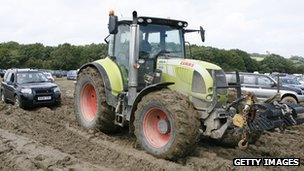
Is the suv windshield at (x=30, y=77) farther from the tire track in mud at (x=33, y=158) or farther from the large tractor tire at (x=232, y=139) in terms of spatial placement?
the large tractor tire at (x=232, y=139)

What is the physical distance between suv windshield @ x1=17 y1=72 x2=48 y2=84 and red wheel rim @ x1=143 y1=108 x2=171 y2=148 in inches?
366

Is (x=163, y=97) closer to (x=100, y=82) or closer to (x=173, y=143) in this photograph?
(x=173, y=143)

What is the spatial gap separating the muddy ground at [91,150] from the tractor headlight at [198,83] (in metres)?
1.21

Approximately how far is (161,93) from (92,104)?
11.1 feet

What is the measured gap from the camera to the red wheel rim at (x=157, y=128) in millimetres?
8328

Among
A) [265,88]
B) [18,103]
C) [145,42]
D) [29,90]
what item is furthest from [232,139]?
[265,88]

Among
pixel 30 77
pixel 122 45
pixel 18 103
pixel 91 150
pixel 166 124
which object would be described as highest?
pixel 122 45

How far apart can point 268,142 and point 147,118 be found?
348 centimetres

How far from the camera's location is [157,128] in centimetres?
861

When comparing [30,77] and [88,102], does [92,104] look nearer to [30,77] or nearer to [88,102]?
[88,102]

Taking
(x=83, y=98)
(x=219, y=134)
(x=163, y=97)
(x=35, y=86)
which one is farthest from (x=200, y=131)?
(x=35, y=86)

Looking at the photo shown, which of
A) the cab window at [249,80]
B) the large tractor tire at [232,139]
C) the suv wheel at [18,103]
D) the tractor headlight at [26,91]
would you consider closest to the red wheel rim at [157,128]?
the large tractor tire at [232,139]

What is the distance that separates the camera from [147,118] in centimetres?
863

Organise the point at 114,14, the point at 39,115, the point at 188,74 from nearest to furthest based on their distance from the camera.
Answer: the point at 188,74
the point at 114,14
the point at 39,115
